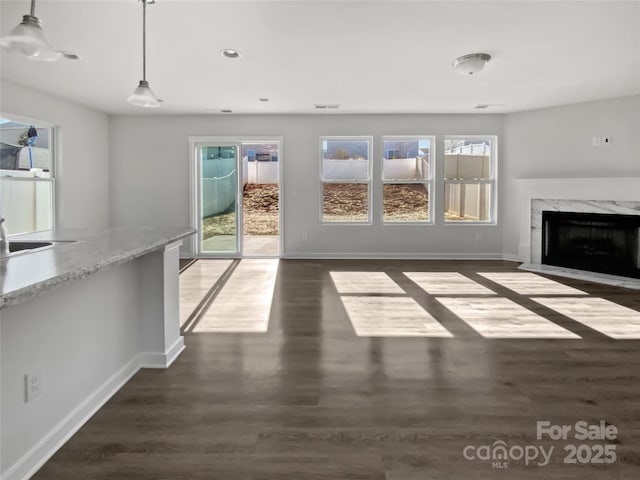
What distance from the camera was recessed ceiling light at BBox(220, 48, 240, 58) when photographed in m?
3.90

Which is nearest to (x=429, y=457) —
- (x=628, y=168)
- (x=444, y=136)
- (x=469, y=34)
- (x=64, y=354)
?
(x=64, y=354)

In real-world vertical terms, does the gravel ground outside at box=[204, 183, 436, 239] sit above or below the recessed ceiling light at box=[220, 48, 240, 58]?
below

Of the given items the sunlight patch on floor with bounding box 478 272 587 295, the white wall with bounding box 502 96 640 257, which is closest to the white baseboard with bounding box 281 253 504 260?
the white wall with bounding box 502 96 640 257

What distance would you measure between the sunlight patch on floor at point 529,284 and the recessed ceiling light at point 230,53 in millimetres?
3991

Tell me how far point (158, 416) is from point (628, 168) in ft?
21.2

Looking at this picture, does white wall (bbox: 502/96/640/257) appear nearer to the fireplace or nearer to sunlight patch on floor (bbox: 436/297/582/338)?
the fireplace

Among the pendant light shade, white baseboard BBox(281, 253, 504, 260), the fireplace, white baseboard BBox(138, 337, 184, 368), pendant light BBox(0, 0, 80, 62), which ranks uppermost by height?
the pendant light shade

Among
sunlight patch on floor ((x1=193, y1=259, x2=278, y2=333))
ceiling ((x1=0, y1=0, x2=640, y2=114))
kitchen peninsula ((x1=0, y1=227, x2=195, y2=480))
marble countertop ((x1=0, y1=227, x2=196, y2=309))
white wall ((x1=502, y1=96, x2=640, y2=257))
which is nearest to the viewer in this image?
marble countertop ((x1=0, y1=227, x2=196, y2=309))

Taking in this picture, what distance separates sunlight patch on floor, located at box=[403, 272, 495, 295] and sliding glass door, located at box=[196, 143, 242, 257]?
127 inches

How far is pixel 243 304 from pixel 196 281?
1.39 m

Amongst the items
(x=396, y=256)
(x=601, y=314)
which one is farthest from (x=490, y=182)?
(x=601, y=314)

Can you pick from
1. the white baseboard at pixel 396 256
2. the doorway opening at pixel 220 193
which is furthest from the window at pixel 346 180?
the doorway opening at pixel 220 193

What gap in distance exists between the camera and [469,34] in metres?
3.48

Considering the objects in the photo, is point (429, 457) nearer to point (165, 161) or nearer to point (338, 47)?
point (338, 47)
